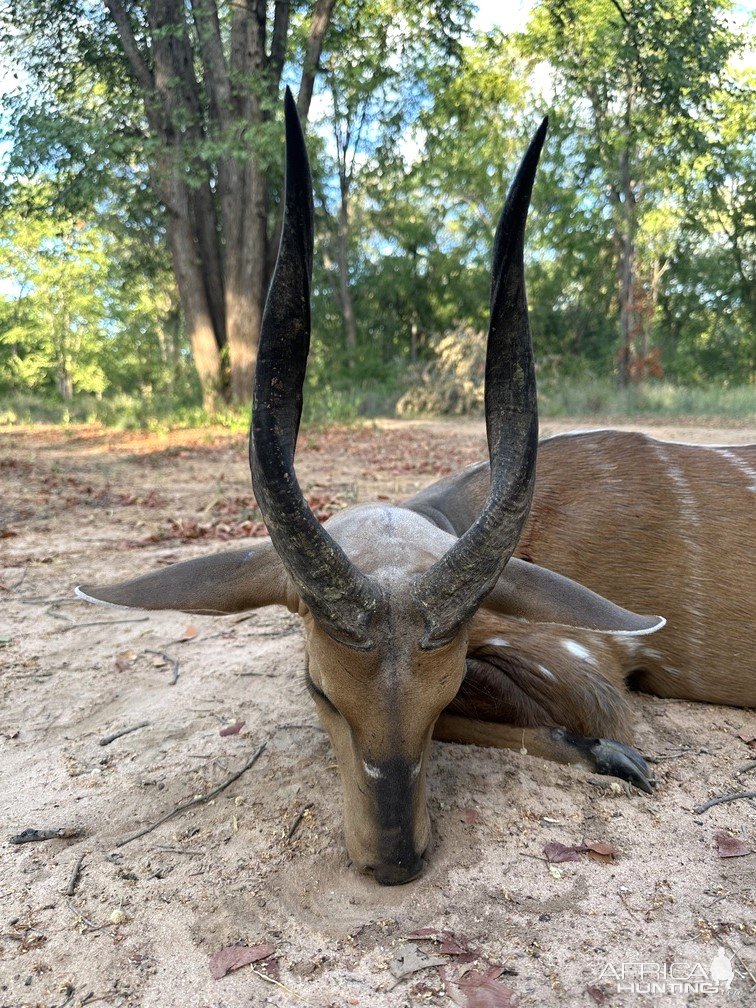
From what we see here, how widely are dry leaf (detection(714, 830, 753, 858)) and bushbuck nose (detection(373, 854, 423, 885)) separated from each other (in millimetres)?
1053

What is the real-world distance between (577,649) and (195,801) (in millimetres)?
1756

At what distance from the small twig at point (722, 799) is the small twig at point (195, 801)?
68.3 inches

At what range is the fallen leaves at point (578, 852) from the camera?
8.64ft

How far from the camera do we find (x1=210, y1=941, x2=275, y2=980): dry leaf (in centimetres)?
220

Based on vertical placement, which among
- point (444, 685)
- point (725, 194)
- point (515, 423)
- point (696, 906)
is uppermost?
point (725, 194)

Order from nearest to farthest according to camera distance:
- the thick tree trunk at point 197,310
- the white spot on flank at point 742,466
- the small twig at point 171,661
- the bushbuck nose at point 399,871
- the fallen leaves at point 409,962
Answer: the fallen leaves at point 409,962
the bushbuck nose at point 399,871
the white spot on flank at point 742,466
the small twig at point 171,661
the thick tree trunk at point 197,310

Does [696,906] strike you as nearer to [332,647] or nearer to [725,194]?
[332,647]

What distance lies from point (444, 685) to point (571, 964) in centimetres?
82

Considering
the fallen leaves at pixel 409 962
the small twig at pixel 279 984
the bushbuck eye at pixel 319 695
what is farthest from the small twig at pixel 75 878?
the fallen leaves at pixel 409 962

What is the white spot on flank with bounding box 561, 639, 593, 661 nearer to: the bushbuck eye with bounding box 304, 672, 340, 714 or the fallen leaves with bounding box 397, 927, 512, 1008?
the bushbuck eye with bounding box 304, 672, 340, 714

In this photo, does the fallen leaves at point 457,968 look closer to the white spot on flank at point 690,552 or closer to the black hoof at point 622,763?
the black hoof at point 622,763

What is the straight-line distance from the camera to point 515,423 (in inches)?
96.7

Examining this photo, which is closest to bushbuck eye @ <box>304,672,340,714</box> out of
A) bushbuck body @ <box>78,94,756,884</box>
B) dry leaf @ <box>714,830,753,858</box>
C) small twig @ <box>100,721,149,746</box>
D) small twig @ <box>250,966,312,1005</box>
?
bushbuck body @ <box>78,94,756,884</box>

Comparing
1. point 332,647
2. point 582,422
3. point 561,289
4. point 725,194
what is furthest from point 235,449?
point 561,289
